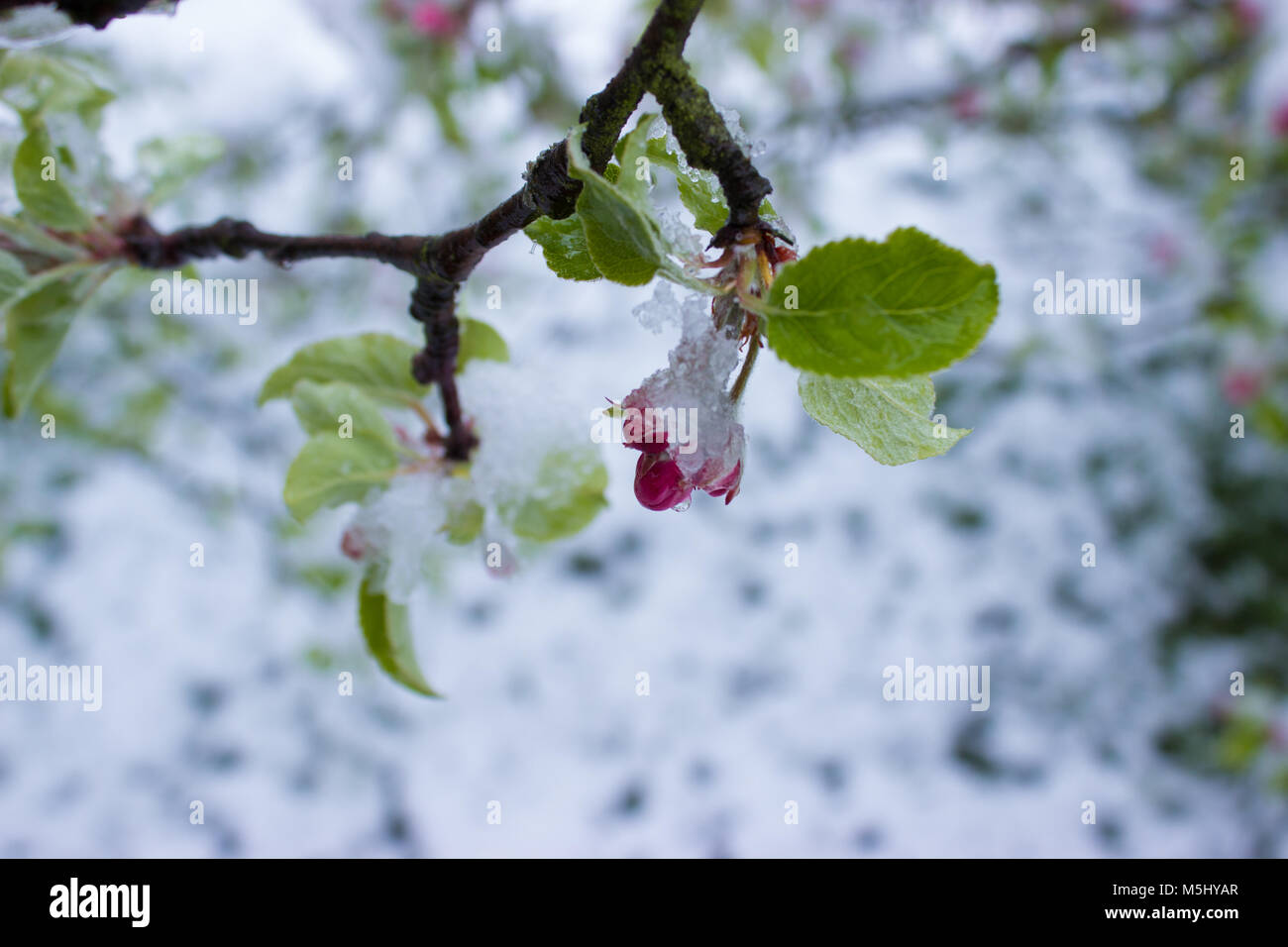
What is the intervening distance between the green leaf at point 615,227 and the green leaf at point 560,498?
6.8 inches

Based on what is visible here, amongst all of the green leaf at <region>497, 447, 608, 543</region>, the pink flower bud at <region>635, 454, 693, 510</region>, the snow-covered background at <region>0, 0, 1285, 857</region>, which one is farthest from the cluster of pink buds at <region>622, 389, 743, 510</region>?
the snow-covered background at <region>0, 0, 1285, 857</region>

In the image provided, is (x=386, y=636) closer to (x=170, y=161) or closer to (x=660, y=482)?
(x=660, y=482)

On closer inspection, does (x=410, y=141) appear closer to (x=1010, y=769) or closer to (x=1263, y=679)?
(x=1010, y=769)

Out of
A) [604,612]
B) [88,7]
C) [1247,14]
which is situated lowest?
[604,612]

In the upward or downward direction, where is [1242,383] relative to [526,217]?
upward

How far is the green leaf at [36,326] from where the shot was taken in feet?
1.38

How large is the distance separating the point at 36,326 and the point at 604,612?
145cm

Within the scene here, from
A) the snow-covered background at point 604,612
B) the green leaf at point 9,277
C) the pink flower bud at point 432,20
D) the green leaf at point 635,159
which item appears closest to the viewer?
the green leaf at point 635,159

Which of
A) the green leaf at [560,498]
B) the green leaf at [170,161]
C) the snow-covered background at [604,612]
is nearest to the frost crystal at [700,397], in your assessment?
the green leaf at [560,498]

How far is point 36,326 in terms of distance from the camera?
0.43m

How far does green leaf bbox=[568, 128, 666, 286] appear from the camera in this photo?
0.24 metres

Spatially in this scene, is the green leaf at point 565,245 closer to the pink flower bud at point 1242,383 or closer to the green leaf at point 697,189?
the green leaf at point 697,189

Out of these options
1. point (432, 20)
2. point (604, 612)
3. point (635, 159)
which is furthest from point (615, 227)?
point (604, 612)
